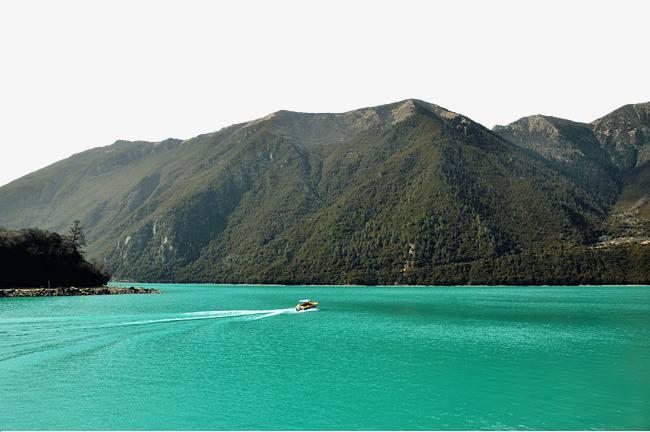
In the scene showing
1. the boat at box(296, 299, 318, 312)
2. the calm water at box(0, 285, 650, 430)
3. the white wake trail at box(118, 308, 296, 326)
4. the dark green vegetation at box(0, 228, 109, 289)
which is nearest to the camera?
the calm water at box(0, 285, 650, 430)

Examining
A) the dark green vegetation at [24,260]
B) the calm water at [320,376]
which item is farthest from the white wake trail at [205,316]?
the dark green vegetation at [24,260]

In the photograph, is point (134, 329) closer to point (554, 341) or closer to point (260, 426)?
point (260, 426)

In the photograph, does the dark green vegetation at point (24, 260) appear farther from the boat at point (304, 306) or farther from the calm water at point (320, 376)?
the boat at point (304, 306)

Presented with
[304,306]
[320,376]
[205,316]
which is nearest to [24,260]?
[205,316]

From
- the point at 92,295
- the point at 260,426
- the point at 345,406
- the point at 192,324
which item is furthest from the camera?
the point at 92,295

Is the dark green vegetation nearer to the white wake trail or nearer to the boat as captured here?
the white wake trail

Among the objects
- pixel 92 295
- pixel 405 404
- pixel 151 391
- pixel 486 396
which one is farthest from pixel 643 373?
pixel 92 295

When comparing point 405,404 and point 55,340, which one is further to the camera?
point 55,340

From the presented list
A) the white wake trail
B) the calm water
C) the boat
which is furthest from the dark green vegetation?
the boat
